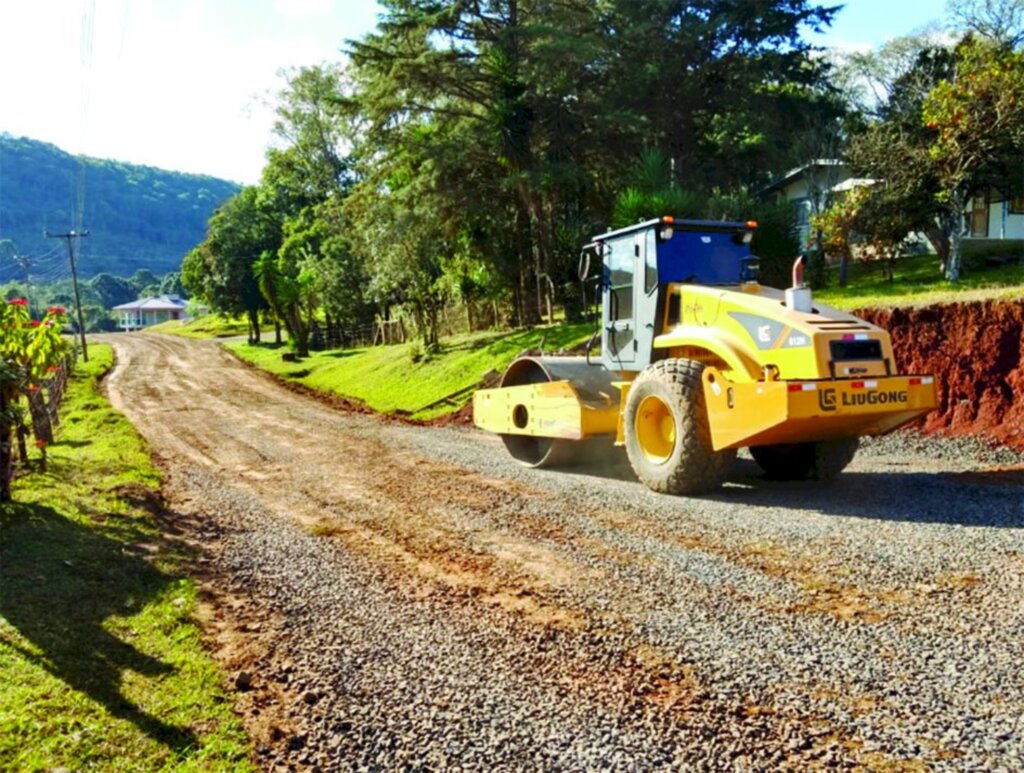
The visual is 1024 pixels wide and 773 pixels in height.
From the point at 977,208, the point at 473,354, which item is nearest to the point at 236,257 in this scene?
the point at 473,354

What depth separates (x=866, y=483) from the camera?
30.5 feet

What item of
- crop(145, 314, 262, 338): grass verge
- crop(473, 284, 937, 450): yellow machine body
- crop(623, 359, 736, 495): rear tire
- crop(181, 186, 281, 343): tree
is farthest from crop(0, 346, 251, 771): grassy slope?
crop(145, 314, 262, 338): grass verge

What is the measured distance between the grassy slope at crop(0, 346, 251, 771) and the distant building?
132299mm

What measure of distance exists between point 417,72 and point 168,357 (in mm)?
28070

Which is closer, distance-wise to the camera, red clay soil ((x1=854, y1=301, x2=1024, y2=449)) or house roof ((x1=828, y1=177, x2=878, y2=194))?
red clay soil ((x1=854, y1=301, x2=1024, y2=449))

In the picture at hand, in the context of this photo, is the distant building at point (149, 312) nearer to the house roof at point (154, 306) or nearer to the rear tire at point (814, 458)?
the house roof at point (154, 306)

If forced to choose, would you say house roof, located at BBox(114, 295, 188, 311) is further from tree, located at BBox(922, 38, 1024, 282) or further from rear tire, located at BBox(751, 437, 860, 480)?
rear tire, located at BBox(751, 437, 860, 480)

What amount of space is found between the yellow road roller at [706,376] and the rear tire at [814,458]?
0.6 inches

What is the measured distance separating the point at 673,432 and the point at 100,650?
636cm

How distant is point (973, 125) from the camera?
19.4 meters

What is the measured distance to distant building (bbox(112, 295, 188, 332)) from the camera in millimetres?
130375

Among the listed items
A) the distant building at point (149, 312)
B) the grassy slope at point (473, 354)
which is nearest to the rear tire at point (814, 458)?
the grassy slope at point (473, 354)

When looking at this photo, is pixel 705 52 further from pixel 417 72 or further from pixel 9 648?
pixel 9 648

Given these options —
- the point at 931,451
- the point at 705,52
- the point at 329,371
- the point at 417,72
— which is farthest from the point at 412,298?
the point at 931,451
